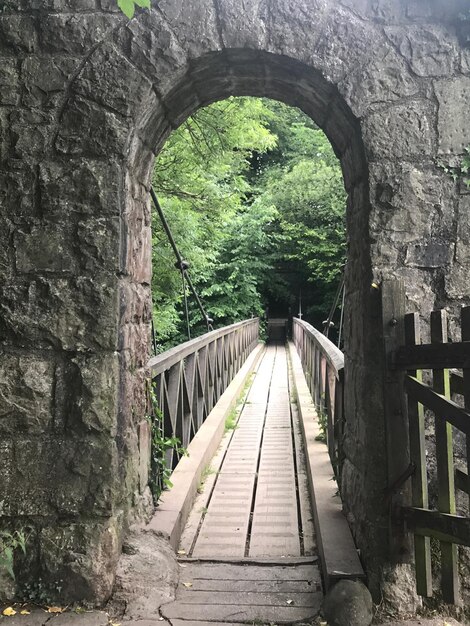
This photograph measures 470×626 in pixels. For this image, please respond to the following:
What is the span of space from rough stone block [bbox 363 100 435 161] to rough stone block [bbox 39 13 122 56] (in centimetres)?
123

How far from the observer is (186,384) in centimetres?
417

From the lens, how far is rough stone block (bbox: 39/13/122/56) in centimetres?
239

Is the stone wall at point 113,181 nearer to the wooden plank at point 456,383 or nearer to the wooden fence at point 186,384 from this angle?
the wooden plank at point 456,383

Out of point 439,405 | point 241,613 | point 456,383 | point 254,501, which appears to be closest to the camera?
point 439,405

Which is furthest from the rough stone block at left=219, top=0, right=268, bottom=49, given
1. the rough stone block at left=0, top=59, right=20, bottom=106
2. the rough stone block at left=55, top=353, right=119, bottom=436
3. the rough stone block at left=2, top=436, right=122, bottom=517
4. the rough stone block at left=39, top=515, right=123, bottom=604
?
the rough stone block at left=39, top=515, right=123, bottom=604

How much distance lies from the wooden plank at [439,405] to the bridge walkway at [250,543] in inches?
38.8

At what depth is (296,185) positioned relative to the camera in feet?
66.4

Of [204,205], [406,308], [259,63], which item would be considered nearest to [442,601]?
[406,308]

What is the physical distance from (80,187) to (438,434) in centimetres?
180

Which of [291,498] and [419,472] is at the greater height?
[419,472]

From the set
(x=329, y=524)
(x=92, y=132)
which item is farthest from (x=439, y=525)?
(x=92, y=132)

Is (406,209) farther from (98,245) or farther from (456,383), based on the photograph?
(98,245)

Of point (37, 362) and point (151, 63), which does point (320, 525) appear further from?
point (151, 63)

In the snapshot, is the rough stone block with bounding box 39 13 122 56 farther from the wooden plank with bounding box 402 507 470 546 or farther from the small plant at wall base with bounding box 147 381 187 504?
the wooden plank with bounding box 402 507 470 546
